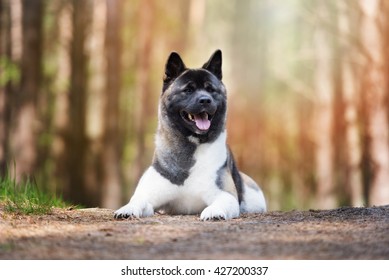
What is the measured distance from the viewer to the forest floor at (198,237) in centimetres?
594

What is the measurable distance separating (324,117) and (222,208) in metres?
18.9

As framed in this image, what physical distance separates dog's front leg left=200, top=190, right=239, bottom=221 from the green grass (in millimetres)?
1930

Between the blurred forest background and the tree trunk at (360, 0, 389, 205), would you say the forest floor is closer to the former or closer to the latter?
the blurred forest background

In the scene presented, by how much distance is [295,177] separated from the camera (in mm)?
35844

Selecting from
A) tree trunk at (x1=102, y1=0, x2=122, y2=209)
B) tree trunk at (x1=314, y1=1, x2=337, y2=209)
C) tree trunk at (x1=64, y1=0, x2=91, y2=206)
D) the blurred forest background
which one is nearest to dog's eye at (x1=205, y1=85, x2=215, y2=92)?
Result: the blurred forest background

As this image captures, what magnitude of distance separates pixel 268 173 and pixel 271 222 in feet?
94.5

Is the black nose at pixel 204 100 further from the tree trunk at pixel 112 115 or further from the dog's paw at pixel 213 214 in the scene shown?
the tree trunk at pixel 112 115

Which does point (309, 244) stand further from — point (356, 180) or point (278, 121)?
point (278, 121)

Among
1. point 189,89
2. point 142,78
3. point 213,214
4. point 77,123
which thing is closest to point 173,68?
point 189,89

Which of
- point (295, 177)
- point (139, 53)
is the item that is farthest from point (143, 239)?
point (295, 177)

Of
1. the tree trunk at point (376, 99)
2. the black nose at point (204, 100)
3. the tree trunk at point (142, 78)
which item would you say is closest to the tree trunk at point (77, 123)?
the tree trunk at point (142, 78)

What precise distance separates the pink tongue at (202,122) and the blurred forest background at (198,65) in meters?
8.48

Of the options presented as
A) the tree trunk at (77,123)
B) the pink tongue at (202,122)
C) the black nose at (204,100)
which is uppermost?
the black nose at (204,100)

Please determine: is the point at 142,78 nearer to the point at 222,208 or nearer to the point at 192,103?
the point at 192,103
